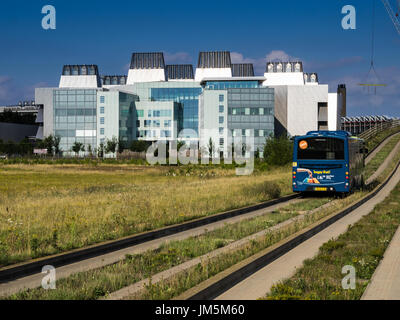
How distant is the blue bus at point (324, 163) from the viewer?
1056 inches

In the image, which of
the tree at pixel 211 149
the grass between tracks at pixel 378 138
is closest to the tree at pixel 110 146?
the tree at pixel 211 149

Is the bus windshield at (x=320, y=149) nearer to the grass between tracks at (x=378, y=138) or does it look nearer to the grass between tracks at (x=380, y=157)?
the grass between tracks at (x=380, y=157)

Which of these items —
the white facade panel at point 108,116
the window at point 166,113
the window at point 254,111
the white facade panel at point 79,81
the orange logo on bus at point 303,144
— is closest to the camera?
the orange logo on bus at point 303,144

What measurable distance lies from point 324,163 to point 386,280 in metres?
18.3

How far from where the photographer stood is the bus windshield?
2692 centimetres

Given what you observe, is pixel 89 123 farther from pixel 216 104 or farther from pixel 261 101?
pixel 261 101

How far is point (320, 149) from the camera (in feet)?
89.1

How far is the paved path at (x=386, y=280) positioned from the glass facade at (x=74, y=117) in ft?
394

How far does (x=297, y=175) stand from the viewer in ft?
90.8

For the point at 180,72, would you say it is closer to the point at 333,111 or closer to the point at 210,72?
the point at 210,72

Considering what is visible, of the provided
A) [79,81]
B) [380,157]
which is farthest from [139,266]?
[79,81]

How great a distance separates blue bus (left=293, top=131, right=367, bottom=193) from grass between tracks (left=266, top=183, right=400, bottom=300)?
33.0 feet

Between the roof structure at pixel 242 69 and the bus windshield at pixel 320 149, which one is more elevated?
the roof structure at pixel 242 69

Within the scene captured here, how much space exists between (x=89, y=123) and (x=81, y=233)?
116117 millimetres
